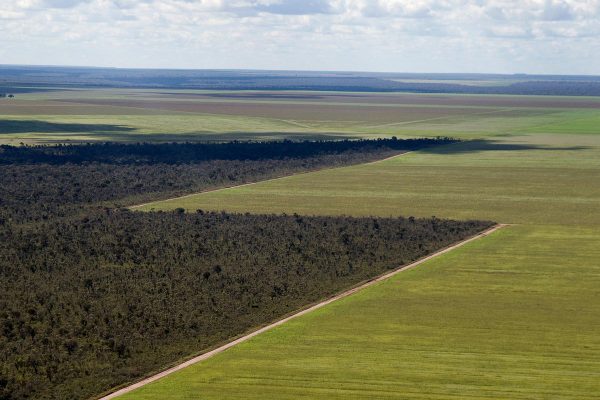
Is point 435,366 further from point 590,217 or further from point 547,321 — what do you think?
point 590,217

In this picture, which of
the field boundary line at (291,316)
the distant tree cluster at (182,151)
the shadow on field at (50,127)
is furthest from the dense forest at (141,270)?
the shadow on field at (50,127)

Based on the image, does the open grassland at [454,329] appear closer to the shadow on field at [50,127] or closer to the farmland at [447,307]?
the farmland at [447,307]

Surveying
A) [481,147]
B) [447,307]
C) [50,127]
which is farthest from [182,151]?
[447,307]

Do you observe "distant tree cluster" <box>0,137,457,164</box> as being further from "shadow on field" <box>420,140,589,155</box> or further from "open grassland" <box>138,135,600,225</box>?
"open grassland" <box>138,135,600,225</box>

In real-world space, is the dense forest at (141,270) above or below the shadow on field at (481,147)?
below

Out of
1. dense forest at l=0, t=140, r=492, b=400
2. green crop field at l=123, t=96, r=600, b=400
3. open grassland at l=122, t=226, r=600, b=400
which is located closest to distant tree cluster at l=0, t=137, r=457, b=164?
dense forest at l=0, t=140, r=492, b=400

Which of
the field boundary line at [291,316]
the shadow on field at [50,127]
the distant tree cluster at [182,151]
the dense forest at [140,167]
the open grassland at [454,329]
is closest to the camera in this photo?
the open grassland at [454,329]
